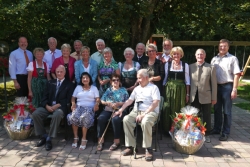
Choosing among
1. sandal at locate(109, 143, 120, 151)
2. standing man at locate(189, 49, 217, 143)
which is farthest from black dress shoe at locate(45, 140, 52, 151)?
standing man at locate(189, 49, 217, 143)

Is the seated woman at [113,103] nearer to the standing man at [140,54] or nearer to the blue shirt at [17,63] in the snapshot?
the standing man at [140,54]

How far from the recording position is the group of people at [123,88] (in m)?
4.45

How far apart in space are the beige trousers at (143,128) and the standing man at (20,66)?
2.46 m

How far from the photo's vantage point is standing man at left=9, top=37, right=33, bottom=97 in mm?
5281

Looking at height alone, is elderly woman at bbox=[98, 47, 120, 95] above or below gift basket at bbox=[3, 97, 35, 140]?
above

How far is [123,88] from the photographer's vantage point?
4.71m

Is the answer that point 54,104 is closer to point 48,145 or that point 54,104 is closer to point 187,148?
point 48,145

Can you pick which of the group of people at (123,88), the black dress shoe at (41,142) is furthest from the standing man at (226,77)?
the black dress shoe at (41,142)

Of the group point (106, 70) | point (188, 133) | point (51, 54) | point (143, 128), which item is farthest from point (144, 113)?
point (51, 54)

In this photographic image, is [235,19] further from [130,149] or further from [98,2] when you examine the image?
[130,149]

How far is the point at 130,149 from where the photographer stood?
420 centimetres

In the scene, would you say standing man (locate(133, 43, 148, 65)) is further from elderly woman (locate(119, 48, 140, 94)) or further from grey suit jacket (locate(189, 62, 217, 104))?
grey suit jacket (locate(189, 62, 217, 104))

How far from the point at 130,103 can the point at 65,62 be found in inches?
62.3

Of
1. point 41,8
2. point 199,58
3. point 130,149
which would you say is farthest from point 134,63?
point 41,8
